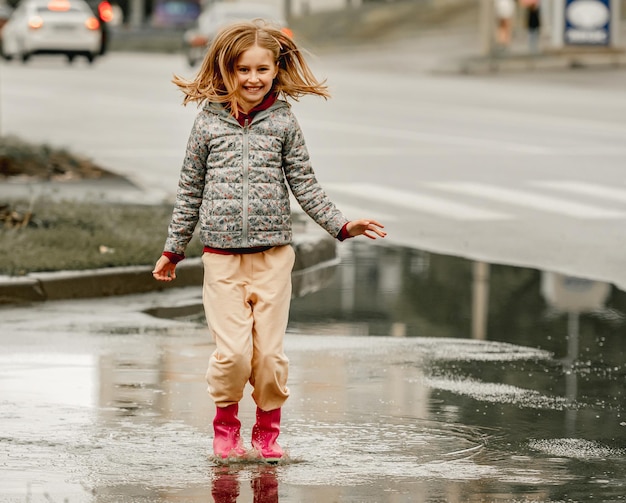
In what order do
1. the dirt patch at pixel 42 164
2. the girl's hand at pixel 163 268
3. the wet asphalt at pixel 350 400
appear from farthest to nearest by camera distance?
the dirt patch at pixel 42 164 → the girl's hand at pixel 163 268 → the wet asphalt at pixel 350 400

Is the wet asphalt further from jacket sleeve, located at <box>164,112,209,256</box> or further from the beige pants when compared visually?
jacket sleeve, located at <box>164,112,209,256</box>

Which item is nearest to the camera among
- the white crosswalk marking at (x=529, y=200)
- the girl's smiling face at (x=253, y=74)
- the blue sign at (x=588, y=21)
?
the girl's smiling face at (x=253, y=74)

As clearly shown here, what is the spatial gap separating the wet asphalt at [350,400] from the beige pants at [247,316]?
0.29m

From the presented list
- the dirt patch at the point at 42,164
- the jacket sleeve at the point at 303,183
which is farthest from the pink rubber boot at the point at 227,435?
the dirt patch at the point at 42,164

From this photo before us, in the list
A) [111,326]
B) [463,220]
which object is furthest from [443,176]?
[111,326]

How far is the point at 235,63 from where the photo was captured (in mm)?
6078

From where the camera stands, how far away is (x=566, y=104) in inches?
1241

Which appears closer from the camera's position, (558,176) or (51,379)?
(51,379)

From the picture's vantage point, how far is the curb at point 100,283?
9.96m

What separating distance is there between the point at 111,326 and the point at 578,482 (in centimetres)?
400

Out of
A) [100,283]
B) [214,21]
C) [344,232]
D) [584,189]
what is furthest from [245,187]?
[214,21]

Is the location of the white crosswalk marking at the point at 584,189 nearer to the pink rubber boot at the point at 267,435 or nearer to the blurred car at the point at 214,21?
the pink rubber boot at the point at 267,435

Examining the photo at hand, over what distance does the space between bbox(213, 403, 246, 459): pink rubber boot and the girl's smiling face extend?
1.08m

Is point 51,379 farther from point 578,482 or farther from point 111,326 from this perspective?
point 578,482
